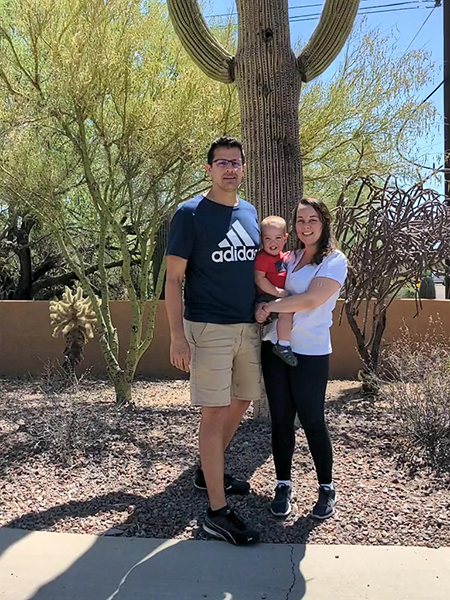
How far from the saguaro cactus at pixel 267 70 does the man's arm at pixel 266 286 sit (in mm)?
1931

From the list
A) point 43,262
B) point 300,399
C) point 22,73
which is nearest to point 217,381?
point 300,399

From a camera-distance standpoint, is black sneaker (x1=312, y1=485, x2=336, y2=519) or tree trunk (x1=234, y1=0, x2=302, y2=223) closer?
black sneaker (x1=312, y1=485, x2=336, y2=519)

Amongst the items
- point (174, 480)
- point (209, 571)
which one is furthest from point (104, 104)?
point (209, 571)

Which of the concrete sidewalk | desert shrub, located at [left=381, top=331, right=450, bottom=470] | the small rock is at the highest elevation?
desert shrub, located at [left=381, top=331, right=450, bottom=470]

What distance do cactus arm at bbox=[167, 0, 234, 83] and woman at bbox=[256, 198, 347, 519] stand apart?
2393 mm

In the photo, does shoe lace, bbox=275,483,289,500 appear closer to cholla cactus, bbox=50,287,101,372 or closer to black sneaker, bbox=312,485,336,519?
black sneaker, bbox=312,485,336,519

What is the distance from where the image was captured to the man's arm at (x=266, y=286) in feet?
11.9

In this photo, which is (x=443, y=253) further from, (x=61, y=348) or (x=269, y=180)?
(x=61, y=348)

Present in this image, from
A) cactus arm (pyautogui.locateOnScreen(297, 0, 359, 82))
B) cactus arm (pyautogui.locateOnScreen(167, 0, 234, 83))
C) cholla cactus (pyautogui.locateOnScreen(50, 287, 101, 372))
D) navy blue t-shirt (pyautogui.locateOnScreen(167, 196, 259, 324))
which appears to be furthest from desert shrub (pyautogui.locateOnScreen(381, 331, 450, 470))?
cholla cactus (pyautogui.locateOnScreen(50, 287, 101, 372))

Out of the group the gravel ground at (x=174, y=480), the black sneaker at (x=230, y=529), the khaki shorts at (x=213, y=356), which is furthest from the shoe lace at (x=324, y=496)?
the khaki shorts at (x=213, y=356)

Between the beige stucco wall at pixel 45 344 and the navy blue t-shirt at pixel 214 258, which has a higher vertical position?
the navy blue t-shirt at pixel 214 258

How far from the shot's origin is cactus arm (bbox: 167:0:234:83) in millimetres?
5438

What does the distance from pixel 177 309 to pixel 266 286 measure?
538 mm

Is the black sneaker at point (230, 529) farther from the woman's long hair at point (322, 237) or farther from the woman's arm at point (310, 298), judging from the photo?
the woman's long hair at point (322, 237)
